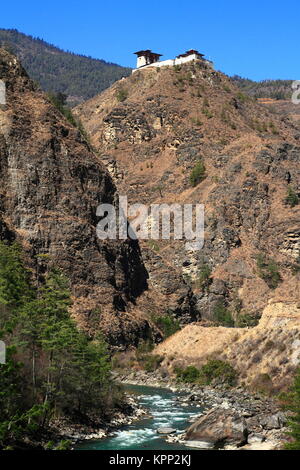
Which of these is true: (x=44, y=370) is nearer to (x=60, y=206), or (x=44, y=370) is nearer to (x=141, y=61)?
(x=60, y=206)

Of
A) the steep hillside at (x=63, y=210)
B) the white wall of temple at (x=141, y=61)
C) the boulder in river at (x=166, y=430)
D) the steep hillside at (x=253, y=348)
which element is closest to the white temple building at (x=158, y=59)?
the white wall of temple at (x=141, y=61)

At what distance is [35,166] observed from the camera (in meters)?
79.2

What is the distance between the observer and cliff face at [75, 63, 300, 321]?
9981 cm

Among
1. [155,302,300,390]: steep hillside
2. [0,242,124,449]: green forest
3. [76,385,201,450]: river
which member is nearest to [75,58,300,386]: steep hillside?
[155,302,300,390]: steep hillside

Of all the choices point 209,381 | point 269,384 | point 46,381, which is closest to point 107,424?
point 46,381

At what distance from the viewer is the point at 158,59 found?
150 metres

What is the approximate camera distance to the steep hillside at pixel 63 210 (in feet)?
247

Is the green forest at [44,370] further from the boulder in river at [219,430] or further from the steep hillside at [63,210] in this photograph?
the steep hillside at [63,210]

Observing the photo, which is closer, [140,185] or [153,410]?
[153,410]

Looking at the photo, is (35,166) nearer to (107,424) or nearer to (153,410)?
(153,410)

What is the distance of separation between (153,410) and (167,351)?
28.7m

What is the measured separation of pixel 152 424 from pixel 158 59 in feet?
392

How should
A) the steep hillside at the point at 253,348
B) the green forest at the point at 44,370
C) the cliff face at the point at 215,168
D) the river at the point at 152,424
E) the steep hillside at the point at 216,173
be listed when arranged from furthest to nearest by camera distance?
the cliff face at the point at 215,168 → the steep hillside at the point at 216,173 → the steep hillside at the point at 253,348 → the river at the point at 152,424 → the green forest at the point at 44,370

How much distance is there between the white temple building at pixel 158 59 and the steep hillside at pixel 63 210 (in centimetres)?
5985
